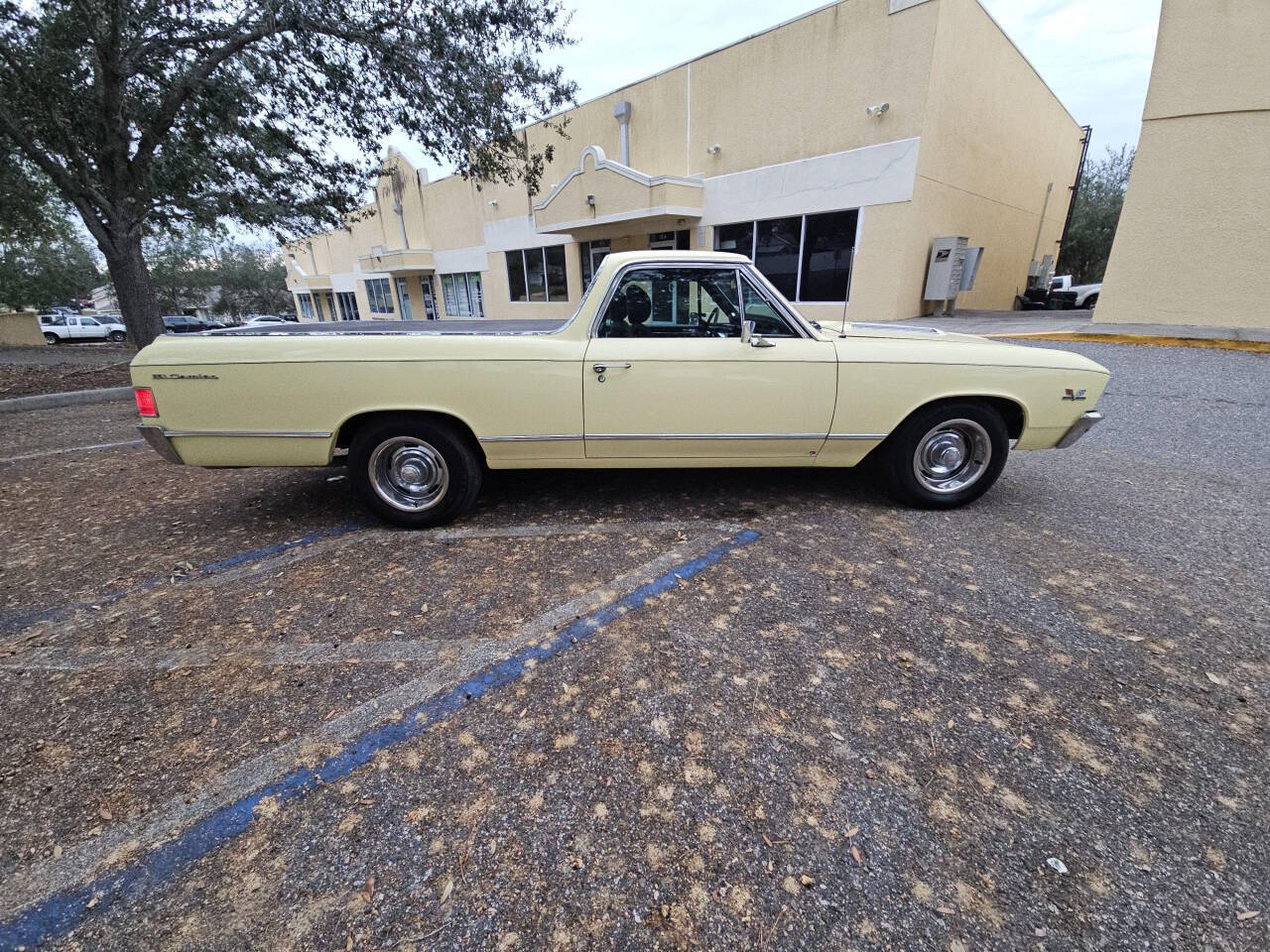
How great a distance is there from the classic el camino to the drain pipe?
58.9 feet

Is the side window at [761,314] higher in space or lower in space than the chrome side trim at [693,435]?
higher

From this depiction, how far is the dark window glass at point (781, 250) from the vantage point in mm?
15039

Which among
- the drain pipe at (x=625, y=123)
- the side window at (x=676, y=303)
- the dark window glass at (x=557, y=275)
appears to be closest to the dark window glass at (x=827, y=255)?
the drain pipe at (x=625, y=123)

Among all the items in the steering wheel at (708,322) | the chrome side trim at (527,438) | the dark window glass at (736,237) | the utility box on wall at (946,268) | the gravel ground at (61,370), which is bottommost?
the gravel ground at (61,370)

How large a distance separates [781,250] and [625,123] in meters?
7.71

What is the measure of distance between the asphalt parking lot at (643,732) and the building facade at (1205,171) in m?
8.69

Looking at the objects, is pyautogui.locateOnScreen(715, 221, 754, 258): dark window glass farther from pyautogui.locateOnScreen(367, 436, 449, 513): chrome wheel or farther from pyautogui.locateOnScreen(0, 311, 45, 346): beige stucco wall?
pyautogui.locateOnScreen(0, 311, 45, 346): beige stucco wall

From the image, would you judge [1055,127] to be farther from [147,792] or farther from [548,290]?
[147,792]

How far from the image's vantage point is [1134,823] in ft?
5.48

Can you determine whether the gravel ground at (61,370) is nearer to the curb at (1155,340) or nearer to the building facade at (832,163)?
the building facade at (832,163)

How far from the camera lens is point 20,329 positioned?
20906 mm

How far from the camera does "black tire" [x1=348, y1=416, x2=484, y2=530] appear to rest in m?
3.50

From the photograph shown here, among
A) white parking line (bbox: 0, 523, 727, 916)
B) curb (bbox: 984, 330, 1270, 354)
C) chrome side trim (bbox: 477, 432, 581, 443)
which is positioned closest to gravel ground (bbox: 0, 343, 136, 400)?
chrome side trim (bbox: 477, 432, 581, 443)

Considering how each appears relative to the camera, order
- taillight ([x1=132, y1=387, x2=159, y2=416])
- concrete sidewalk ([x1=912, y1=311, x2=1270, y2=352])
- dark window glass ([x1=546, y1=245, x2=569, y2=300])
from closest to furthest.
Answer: taillight ([x1=132, y1=387, x2=159, y2=416]) < concrete sidewalk ([x1=912, y1=311, x2=1270, y2=352]) < dark window glass ([x1=546, y1=245, x2=569, y2=300])
